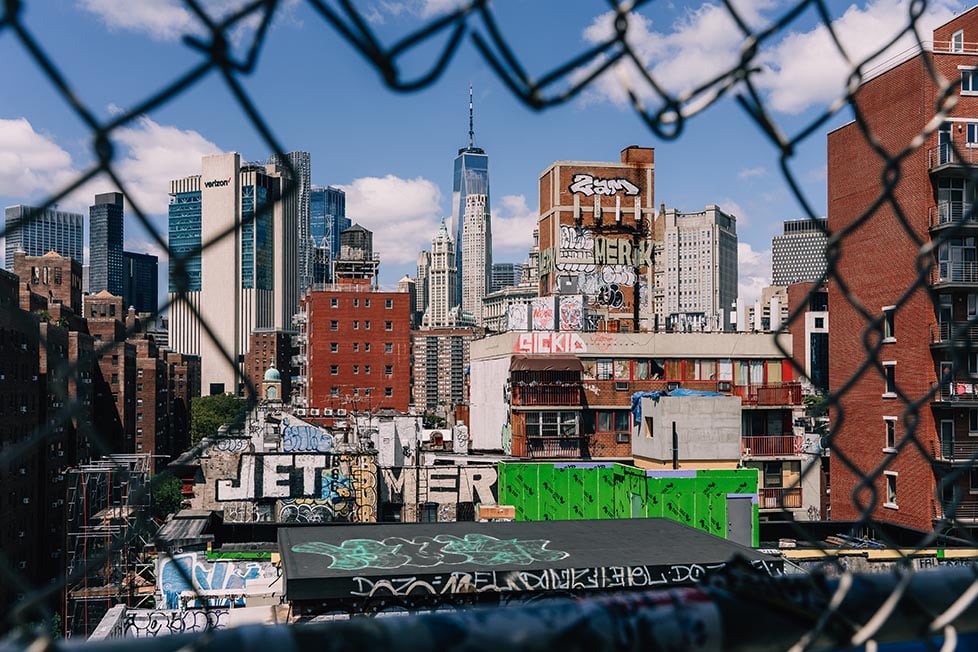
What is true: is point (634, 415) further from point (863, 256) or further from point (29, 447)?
point (29, 447)

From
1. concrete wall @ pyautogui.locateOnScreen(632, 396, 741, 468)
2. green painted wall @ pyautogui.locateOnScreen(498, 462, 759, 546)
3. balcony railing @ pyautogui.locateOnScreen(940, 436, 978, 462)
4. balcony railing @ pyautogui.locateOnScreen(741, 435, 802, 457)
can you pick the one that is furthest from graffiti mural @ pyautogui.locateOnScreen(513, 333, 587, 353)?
balcony railing @ pyautogui.locateOnScreen(940, 436, 978, 462)

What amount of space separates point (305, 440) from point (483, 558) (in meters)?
28.0

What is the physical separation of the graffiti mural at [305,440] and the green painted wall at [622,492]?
27.5 feet

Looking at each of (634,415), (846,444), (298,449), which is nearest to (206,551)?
(298,449)

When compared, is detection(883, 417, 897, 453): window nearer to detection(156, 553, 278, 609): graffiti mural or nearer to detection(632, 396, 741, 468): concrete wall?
detection(632, 396, 741, 468): concrete wall

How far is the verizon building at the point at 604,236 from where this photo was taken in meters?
51.8

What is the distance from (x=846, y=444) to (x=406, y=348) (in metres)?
55.5

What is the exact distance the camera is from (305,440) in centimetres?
4125

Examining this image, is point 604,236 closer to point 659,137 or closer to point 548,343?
point 548,343

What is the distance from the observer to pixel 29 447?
1.18 m

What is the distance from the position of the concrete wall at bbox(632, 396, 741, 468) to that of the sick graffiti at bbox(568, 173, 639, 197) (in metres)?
20.7

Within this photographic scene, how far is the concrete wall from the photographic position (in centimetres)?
3494

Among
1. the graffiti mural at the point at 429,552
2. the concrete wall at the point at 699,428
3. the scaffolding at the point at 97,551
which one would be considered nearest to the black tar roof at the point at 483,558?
the graffiti mural at the point at 429,552

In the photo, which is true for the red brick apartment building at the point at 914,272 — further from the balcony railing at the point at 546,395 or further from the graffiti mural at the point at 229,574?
the graffiti mural at the point at 229,574
